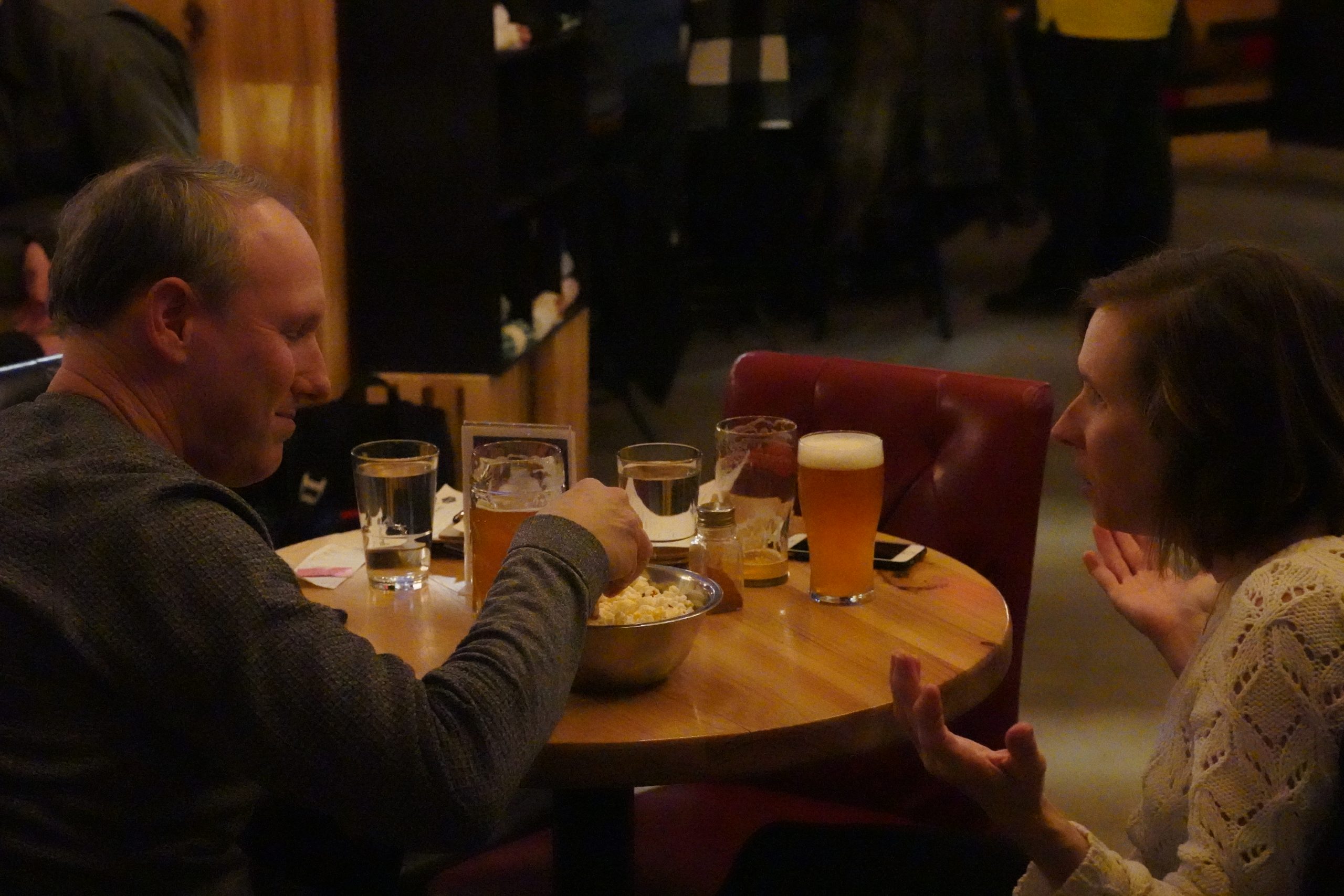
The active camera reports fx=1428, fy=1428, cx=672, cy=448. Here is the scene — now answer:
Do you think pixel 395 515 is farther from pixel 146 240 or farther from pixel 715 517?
pixel 146 240

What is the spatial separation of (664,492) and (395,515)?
0.32 meters

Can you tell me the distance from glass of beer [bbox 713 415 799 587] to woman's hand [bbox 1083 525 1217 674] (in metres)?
0.34

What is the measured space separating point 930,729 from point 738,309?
3.62 meters

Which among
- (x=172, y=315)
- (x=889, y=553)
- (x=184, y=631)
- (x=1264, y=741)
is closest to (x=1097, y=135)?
(x=889, y=553)

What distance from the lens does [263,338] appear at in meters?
1.15

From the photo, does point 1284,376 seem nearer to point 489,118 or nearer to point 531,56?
point 489,118

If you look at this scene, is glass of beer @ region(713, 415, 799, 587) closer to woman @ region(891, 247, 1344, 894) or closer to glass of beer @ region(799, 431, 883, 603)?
glass of beer @ region(799, 431, 883, 603)

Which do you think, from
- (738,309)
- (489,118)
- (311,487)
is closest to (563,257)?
(738,309)

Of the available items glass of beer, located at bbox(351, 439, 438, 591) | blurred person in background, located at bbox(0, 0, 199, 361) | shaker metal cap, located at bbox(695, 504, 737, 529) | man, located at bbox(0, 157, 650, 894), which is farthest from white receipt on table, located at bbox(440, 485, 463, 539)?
blurred person in background, located at bbox(0, 0, 199, 361)

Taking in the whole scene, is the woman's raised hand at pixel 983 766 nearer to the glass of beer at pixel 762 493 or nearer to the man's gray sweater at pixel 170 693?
the man's gray sweater at pixel 170 693

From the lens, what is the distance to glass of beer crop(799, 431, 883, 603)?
5.16 feet

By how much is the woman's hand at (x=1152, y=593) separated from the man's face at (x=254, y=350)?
0.83 metres

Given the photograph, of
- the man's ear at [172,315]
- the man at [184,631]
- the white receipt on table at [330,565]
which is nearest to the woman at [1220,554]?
the man at [184,631]

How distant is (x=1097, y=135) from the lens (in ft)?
13.1
